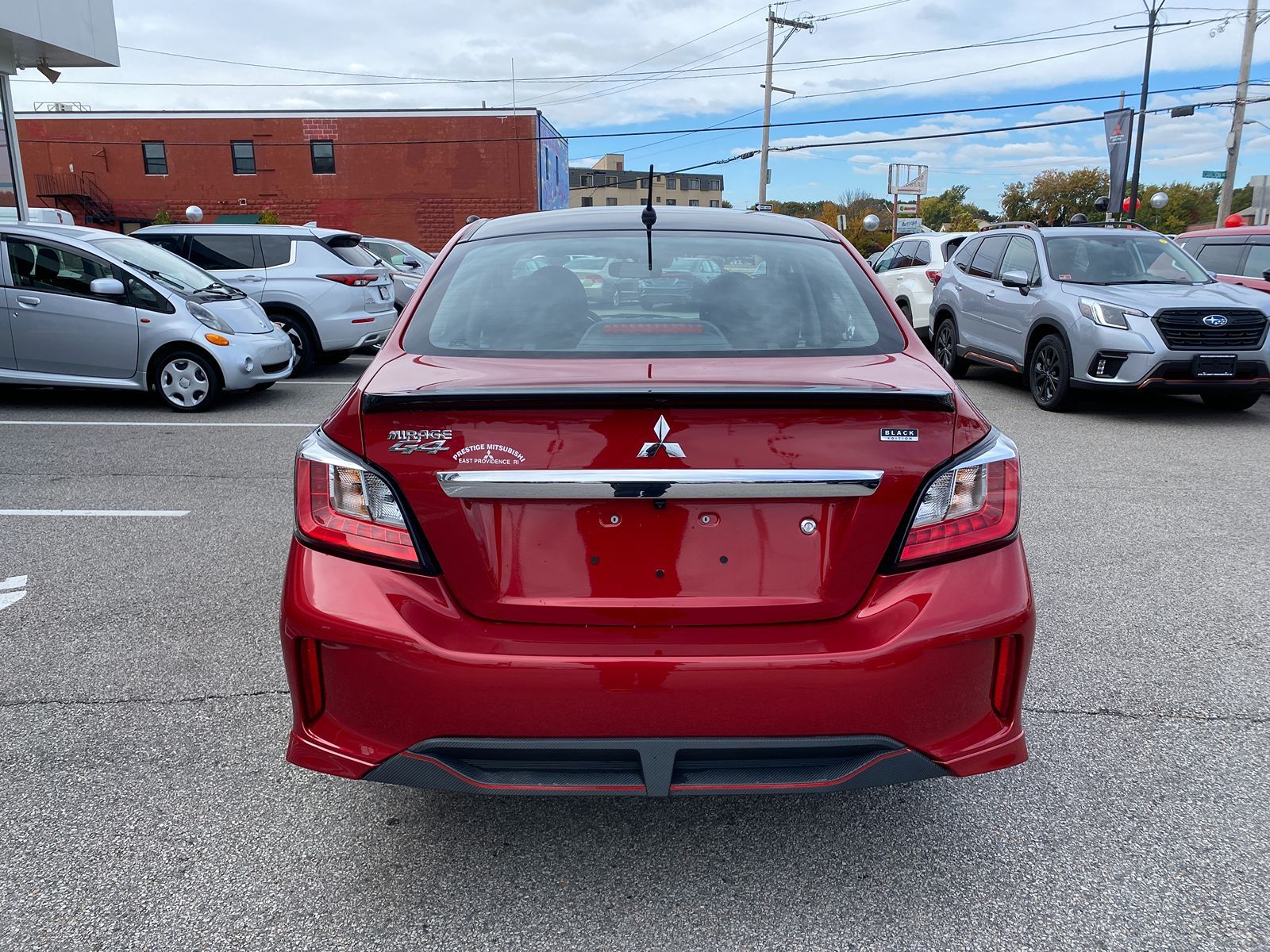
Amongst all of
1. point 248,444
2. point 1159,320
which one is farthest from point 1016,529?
point 1159,320

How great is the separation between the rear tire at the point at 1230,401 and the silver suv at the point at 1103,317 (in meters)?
0.01

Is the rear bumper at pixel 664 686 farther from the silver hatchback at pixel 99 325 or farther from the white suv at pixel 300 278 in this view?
the white suv at pixel 300 278

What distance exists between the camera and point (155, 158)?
149 ft

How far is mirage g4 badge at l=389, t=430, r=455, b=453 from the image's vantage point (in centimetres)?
216

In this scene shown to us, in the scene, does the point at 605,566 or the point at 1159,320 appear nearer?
the point at 605,566

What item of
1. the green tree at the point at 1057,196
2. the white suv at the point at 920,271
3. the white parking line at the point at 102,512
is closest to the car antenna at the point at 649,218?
the white parking line at the point at 102,512

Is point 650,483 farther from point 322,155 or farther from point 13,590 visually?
point 322,155

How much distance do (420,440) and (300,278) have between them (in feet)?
34.4

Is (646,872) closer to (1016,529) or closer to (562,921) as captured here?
(562,921)

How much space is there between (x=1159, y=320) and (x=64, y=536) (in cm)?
868

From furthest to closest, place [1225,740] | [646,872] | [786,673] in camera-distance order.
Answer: [1225,740] → [646,872] → [786,673]

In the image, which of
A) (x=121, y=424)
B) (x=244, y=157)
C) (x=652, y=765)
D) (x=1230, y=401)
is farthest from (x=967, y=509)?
(x=244, y=157)

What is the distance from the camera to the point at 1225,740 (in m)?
3.21

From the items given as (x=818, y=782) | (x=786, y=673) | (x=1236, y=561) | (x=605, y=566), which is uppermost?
(x=605, y=566)
